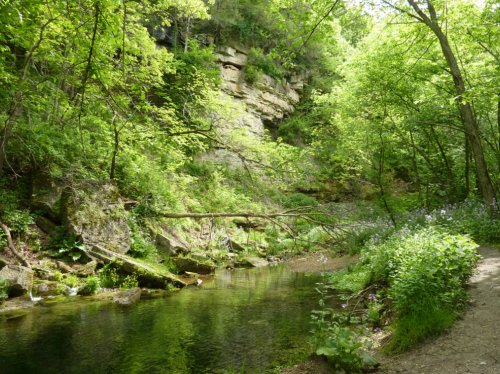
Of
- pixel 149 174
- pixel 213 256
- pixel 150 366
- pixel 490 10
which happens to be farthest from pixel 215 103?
pixel 150 366

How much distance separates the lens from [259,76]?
2631cm

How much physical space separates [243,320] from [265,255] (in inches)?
395

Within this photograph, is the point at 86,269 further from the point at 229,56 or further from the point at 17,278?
the point at 229,56

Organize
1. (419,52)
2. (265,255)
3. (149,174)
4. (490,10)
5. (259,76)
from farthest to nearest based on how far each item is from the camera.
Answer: (259,76)
(265,255)
(149,174)
(419,52)
(490,10)

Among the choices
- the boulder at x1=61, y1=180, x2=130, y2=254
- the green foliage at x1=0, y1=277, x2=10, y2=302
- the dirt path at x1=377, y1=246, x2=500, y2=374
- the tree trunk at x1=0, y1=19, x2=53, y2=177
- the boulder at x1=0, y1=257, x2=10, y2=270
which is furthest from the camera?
the boulder at x1=61, y1=180, x2=130, y2=254

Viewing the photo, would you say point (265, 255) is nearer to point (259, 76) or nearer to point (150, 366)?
point (150, 366)

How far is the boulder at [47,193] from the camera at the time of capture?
31.8 ft

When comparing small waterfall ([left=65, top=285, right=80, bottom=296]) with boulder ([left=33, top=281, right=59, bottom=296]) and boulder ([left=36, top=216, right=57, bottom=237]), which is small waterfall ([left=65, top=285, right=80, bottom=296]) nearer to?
boulder ([left=33, top=281, right=59, bottom=296])

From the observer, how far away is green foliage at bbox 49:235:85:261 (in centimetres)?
888

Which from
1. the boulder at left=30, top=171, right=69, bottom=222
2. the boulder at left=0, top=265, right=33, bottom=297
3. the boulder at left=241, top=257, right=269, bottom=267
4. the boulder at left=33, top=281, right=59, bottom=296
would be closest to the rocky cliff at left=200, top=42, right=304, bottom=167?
the boulder at left=241, top=257, right=269, bottom=267

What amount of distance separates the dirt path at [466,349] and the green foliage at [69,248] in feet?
28.5

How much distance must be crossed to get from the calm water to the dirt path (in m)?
1.81

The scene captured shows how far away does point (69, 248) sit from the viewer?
8984 mm

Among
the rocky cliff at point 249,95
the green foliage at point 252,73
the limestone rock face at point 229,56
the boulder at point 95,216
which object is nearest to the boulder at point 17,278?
the boulder at point 95,216
